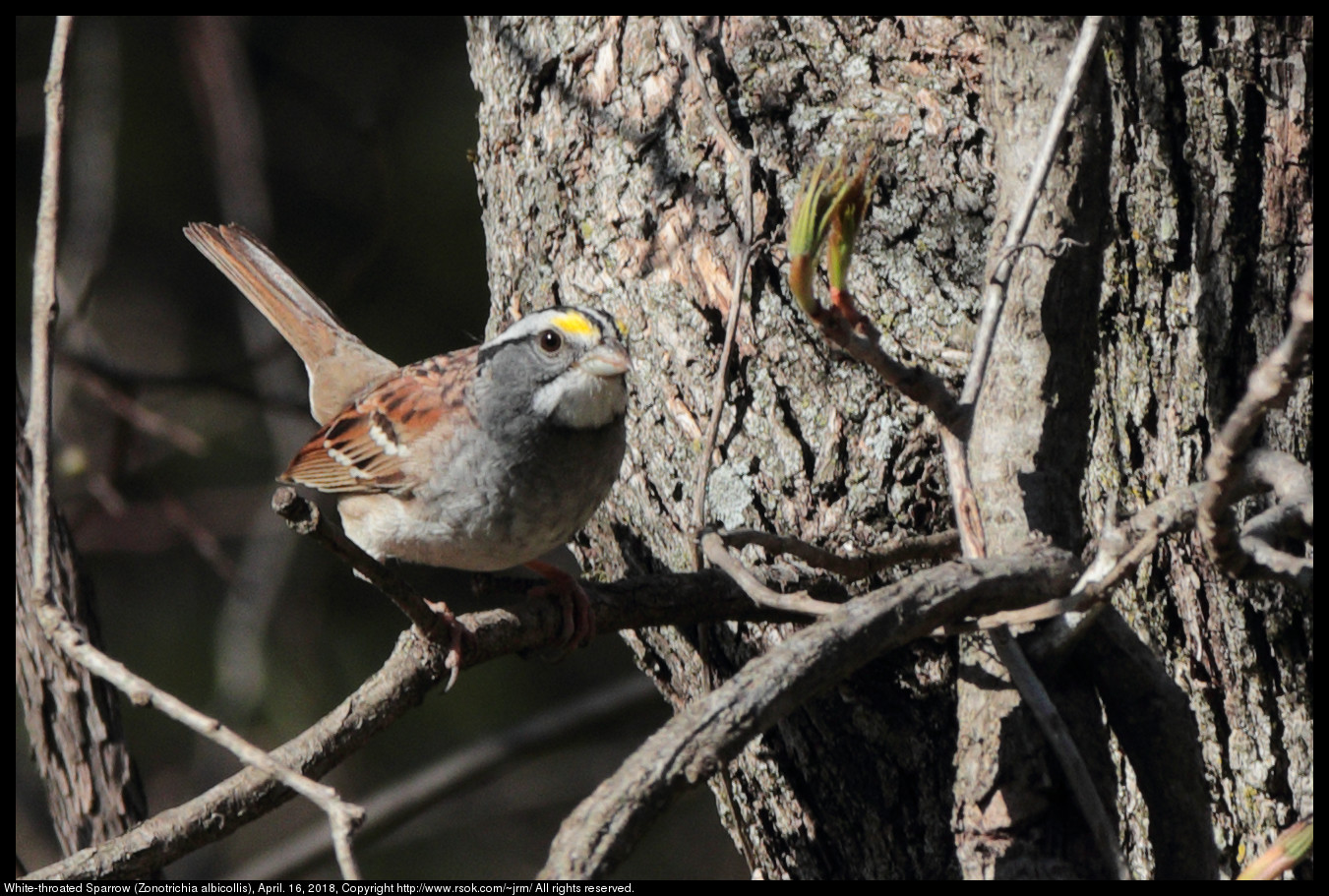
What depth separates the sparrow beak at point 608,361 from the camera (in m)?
2.82

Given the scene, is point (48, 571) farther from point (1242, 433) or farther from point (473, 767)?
point (473, 767)

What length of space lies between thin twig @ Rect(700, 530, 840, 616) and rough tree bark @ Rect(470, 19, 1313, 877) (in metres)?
0.43

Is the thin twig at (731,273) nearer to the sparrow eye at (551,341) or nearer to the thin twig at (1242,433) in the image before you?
the sparrow eye at (551,341)

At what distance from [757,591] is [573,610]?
828mm

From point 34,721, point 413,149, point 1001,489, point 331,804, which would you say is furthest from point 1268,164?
point 413,149

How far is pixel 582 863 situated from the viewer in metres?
1.59

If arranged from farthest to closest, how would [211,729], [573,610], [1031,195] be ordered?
[573,610] → [1031,195] → [211,729]

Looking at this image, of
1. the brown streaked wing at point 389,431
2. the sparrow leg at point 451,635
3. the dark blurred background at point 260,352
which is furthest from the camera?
the dark blurred background at point 260,352

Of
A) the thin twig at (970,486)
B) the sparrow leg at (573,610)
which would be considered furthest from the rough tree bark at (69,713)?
the thin twig at (970,486)

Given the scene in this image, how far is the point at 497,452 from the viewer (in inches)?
123

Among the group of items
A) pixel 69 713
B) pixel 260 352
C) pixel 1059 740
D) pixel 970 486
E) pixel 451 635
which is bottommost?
pixel 1059 740

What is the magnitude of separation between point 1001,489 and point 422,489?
1.51 m

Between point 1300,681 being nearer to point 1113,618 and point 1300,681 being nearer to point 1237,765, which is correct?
point 1237,765

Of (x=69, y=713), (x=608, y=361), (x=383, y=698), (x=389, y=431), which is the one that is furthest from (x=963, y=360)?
(x=69, y=713)
